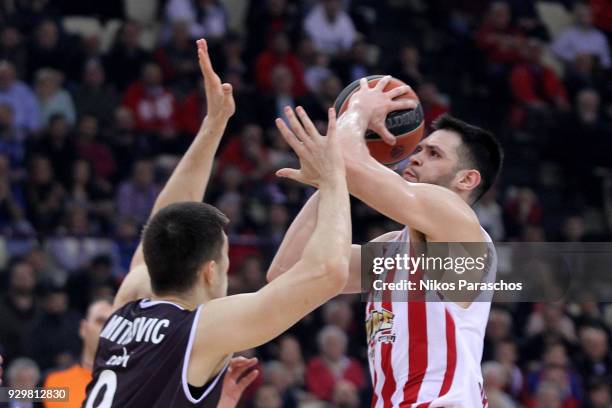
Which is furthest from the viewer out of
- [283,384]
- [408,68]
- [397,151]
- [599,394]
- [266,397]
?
[408,68]

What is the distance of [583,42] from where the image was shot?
16.2m

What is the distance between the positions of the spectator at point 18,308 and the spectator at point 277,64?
15.8 feet

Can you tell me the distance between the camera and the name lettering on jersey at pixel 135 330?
3.90 meters

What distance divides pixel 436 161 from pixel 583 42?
11.8 metres

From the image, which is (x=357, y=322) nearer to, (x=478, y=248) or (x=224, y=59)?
(x=224, y=59)

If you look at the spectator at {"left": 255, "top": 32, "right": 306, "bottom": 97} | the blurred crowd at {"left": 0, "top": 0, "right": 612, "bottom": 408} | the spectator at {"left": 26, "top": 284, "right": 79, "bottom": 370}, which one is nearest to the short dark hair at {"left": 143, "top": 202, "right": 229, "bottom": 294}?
the blurred crowd at {"left": 0, "top": 0, "right": 612, "bottom": 408}

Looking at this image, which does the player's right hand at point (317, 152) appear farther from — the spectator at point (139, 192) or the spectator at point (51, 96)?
the spectator at point (51, 96)

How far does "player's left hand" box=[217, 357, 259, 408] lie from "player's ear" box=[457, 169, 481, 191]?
120 cm

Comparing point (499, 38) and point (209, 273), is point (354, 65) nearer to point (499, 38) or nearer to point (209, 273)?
point (499, 38)

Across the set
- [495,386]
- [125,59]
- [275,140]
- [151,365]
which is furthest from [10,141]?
[151,365]

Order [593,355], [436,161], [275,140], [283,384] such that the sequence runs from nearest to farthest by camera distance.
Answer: [436,161] < [283,384] < [593,355] < [275,140]

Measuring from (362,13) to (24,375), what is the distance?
8.50m

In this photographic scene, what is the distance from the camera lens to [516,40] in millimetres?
15797

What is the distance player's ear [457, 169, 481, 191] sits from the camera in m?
5.00
